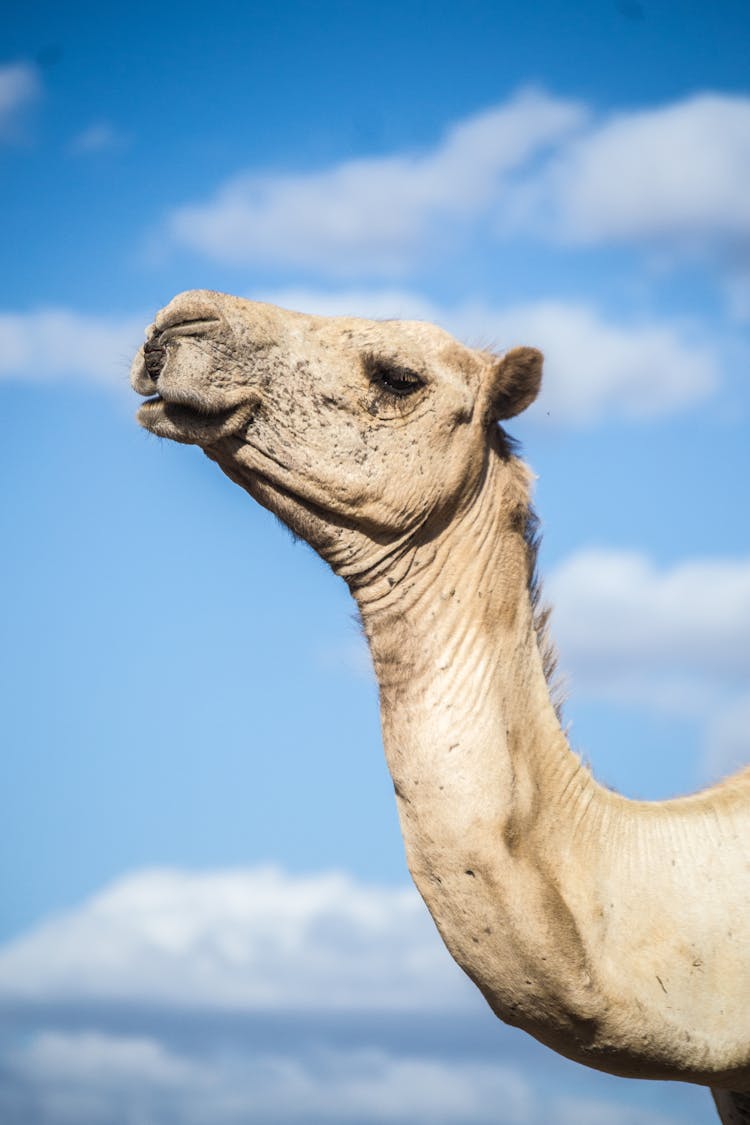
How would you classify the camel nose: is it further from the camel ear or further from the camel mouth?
the camel ear

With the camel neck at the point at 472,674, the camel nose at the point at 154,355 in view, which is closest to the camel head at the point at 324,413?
the camel nose at the point at 154,355

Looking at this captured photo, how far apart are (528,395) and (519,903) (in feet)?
7.44

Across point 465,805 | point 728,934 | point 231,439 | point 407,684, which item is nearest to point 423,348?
point 231,439

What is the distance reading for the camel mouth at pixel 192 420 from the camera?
5.98 meters

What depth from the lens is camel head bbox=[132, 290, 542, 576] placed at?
19.4 feet

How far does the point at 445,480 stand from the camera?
611 cm

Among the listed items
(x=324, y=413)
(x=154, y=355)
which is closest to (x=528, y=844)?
(x=324, y=413)

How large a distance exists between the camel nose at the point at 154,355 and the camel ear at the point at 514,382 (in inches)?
57.9

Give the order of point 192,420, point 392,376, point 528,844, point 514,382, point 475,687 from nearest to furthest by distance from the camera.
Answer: point 528,844 → point 475,687 → point 192,420 → point 392,376 → point 514,382

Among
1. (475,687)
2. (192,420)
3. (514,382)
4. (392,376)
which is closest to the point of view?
(475,687)

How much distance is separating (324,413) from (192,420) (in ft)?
1.87

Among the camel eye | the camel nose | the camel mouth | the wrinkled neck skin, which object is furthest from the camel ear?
the camel nose

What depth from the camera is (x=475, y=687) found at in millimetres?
5801

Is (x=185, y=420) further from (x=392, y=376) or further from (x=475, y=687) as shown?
(x=475, y=687)
